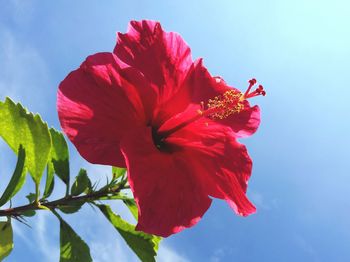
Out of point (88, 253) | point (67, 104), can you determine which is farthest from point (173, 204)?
point (67, 104)

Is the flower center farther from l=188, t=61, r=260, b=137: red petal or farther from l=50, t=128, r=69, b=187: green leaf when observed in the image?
l=50, t=128, r=69, b=187: green leaf

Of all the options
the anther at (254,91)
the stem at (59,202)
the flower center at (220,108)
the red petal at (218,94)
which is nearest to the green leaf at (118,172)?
the stem at (59,202)

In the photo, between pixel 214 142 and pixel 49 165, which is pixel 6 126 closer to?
pixel 49 165

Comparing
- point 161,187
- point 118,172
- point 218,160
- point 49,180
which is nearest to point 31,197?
point 49,180

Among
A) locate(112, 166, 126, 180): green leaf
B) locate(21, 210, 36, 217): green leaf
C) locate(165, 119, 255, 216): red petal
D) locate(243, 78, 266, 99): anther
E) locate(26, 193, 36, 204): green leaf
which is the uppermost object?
locate(243, 78, 266, 99): anther

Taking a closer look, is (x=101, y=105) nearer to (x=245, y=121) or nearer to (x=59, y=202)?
(x=59, y=202)

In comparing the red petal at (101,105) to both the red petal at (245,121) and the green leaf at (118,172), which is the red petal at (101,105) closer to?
the green leaf at (118,172)

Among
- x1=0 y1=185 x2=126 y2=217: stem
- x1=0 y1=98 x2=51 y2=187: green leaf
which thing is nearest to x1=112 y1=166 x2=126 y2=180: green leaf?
x1=0 y1=185 x2=126 y2=217: stem
